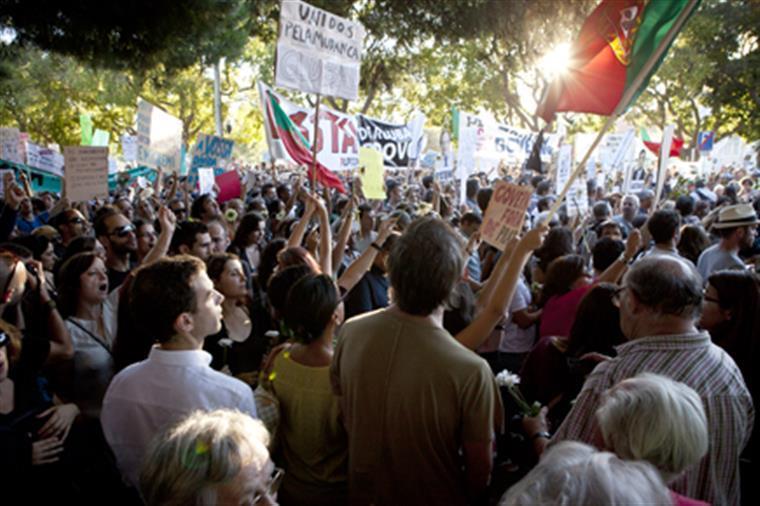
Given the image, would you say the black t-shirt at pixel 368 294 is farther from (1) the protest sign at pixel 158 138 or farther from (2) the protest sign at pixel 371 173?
(1) the protest sign at pixel 158 138

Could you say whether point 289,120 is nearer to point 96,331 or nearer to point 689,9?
point 96,331

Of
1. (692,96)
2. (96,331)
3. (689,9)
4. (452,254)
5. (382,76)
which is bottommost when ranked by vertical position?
(96,331)

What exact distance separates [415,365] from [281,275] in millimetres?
1201

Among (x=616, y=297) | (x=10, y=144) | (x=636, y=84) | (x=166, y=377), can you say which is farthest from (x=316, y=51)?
(x=10, y=144)

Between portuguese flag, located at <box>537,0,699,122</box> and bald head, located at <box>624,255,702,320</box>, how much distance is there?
1443 millimetres

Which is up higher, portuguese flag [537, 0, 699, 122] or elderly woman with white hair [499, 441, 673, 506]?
portuguese flag [537, 0, 699, 122]

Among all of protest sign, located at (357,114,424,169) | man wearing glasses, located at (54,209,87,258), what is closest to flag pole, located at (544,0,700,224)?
man wearing glasses, located at (54,209,87,258)

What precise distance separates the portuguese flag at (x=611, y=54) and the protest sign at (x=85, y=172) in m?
4.90

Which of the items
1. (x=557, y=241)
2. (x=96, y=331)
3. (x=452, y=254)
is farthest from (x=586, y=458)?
(x=557, y=241)

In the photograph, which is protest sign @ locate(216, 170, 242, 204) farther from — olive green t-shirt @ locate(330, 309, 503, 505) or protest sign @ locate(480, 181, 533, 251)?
olive green t-shirt @ locate(330, 309, 503, 505)

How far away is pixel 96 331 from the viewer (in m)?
3.81

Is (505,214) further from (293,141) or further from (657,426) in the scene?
(293,141)

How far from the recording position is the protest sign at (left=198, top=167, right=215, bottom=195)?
418 inches

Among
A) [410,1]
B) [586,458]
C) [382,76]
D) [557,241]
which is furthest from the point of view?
[382,76]
